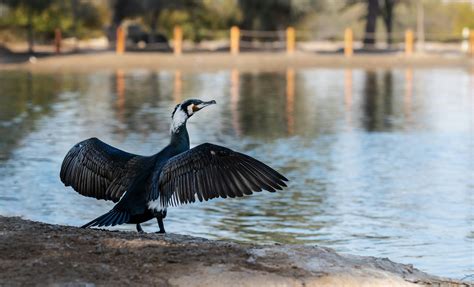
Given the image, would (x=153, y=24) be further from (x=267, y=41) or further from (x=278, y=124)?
(x=278, y=124)

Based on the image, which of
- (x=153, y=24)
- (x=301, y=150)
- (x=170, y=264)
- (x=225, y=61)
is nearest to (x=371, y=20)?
(x=153, y=24)

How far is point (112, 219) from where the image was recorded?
7.99m

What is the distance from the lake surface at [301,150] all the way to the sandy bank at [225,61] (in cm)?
724

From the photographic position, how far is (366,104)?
28609 millimetres

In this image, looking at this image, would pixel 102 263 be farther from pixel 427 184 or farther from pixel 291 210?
pixel 427 184

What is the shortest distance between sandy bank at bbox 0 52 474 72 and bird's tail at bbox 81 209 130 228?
115 feet

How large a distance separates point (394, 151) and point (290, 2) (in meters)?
40.9

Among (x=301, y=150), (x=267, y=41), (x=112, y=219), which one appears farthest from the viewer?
(x=267, y=41)

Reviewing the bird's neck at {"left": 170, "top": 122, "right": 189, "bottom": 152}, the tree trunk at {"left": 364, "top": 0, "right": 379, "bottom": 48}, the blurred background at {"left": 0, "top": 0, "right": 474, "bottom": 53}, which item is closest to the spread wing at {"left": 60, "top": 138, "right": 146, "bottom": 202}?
the bird's neck at {"left": 170, "top": 122, "right": 189, "bottom": 152}

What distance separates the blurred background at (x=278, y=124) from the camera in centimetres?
1184

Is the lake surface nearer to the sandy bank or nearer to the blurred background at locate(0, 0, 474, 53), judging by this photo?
the sandy bank

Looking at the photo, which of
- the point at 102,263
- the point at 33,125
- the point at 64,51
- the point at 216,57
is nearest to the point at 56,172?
the point at 33,125

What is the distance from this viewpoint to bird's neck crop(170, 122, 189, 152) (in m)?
8.35

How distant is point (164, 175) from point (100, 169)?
88 cm
